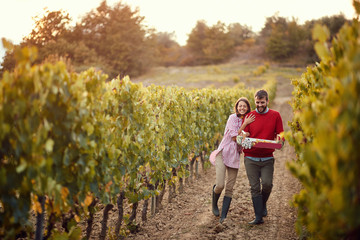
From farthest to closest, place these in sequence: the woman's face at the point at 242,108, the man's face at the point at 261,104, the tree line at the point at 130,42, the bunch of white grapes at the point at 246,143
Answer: the tree line at the point at 130,42 → the woman's face at the point at 242,108 → the man's face at the point at 261,104 → the bunch of white grapes at the point at 246,143

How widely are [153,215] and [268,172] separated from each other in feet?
7.24

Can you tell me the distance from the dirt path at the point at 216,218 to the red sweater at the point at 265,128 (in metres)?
1.13

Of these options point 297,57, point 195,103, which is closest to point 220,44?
point 297,57

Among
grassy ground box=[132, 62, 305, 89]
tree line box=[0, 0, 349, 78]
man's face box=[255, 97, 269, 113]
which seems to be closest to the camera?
man's face box=[255, 97, 269, 113]

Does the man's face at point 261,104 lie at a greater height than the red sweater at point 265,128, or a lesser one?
greater

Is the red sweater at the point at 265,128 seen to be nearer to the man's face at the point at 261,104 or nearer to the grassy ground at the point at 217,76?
the man's face at the point at 261,104

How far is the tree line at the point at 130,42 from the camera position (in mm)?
28859

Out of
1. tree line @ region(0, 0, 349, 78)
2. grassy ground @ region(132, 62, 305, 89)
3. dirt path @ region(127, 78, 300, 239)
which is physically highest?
tree line @ region(0, 0, 349, 78)

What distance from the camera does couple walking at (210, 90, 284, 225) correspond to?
4.54 meters

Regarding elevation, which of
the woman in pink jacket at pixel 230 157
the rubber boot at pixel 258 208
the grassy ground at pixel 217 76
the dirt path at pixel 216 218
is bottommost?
the dirt path at pixel 216 218

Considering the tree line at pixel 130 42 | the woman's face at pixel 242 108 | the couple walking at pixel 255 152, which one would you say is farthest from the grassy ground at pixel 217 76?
the couple walking at pixel 255 152

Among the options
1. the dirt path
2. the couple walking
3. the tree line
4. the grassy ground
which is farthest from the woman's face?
the grassy ground

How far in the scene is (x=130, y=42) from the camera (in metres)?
40.1

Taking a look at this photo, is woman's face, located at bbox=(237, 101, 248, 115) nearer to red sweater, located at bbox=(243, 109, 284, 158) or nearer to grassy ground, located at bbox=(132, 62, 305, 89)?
red sweater, located at bbox=(243, 109, 284, 158)
